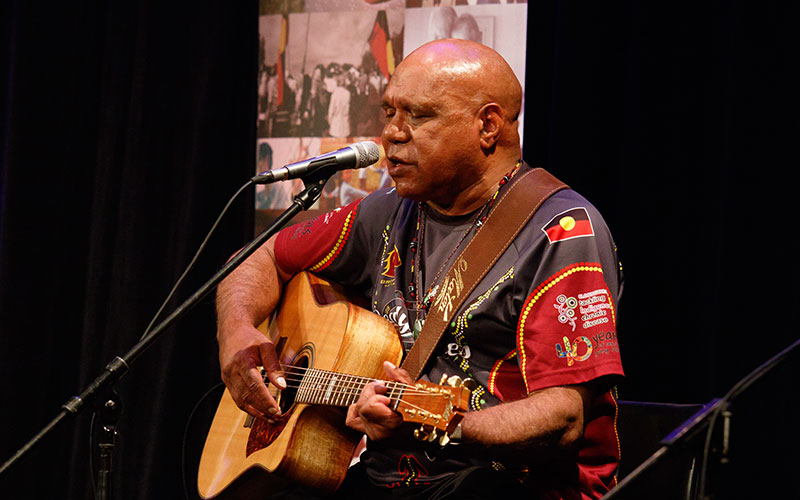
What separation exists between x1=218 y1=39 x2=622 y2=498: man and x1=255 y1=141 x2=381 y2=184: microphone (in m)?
0.26

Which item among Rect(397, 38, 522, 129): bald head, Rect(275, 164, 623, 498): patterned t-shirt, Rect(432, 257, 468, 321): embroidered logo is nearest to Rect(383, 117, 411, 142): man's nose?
Rect(397, 38, 522, 129): bald head

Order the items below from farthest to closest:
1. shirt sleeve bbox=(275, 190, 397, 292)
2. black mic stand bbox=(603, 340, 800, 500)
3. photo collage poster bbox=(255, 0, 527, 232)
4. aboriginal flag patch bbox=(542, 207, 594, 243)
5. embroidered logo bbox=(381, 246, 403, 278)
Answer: photo collage poster bbox=(255, 0, 527, 232) → shirt sleeve bbox=(275, 190, 397, 292) → embroidered logo bbox=(381, 246, 403, 278) → aboriginal flag patch bbox=(542, 207, 594, 243) → black mic stand bbox=(603, 340, 800, 500)

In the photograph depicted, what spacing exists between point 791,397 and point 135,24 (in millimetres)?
3047

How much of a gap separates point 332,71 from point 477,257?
147 cm

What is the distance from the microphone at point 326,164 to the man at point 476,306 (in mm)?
257

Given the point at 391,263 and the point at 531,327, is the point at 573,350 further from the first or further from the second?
the point at 391,263

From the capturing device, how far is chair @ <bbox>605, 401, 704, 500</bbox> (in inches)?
87.0

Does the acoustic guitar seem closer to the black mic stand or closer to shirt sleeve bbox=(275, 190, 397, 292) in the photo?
shirt sleeve bbox=(275, 190, 397, 292)

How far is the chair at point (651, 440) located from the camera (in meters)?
2.21

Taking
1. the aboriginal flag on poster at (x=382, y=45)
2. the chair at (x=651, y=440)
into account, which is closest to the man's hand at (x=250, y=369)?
the chair at (x=651, y=440)

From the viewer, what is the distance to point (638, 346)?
2.77 metres

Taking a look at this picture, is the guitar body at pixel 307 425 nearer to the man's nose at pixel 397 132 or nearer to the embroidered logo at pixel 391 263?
the embroidered logo at pixel 391 263

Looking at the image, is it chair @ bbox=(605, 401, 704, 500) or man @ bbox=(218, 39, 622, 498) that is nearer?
man @ bbox=(218, 39, 622, 498)

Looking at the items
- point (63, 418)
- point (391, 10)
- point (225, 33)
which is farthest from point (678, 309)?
point (225, 33)
